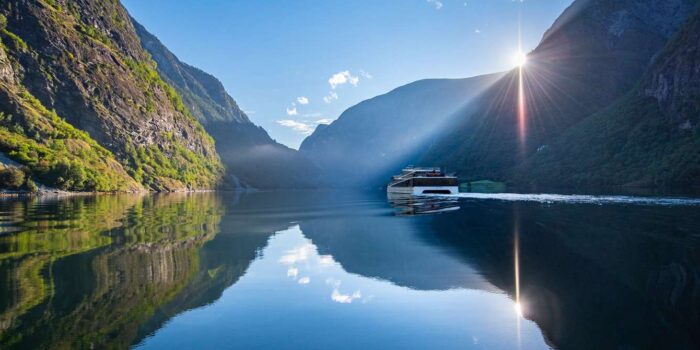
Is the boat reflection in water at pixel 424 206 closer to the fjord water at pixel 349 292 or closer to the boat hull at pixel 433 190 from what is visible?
the boat hull at pixel 433 190

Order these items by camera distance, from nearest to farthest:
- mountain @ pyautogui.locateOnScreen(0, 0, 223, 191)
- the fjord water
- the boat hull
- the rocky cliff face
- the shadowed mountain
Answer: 1. the fjord water
2. the shadowed mountain
3. the boat hull
4. mountain @ pyautogui.locateOnScreen(0, 0, 223, 191)
5. the rocky cliff face

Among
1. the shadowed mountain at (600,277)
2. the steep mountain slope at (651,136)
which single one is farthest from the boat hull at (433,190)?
the steep mountain slope at (651,136)

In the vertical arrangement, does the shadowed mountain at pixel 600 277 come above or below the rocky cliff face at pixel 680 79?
below

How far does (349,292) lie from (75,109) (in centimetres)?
16106

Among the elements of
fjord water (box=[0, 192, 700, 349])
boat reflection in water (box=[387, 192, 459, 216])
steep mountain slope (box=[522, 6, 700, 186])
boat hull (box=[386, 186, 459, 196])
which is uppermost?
steep mountain slope (box=[522, 6, 700, 186])

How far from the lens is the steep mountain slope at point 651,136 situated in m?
136

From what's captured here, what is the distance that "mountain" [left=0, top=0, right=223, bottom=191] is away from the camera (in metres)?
104

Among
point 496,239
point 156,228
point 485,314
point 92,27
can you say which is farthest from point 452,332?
point 92,27

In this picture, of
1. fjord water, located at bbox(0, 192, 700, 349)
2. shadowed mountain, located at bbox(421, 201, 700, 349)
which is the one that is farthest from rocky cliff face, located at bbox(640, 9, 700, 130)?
fjord water, located at bbox(0, 192, 700, 349)

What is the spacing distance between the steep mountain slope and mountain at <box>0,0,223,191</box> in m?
167

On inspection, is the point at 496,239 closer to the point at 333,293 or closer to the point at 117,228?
the point at 333,293

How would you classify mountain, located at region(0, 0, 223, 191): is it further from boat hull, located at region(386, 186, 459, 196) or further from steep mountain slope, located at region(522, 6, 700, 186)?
steep mountain slope, located at region(522, 6, 700, 186)

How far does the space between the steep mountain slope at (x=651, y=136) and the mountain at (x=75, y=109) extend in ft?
548

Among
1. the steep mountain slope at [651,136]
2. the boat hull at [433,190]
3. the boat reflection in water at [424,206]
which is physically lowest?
the boat reflection in water at [424,206]
